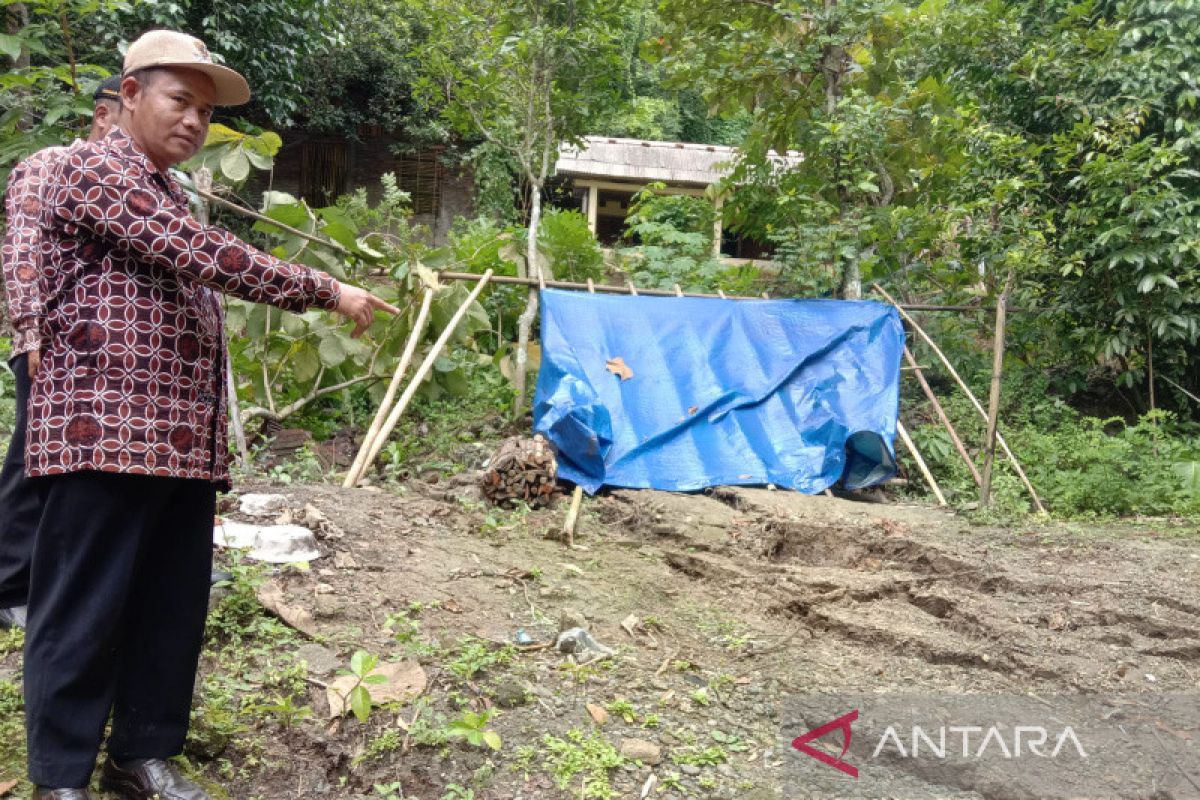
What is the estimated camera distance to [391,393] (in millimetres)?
5688

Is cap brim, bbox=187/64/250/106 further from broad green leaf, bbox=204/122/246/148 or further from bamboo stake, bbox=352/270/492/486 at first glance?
bamboo stake, bbox=352/270/492/486

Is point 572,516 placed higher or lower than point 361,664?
lower

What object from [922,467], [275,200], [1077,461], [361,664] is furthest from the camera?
[1077,461]

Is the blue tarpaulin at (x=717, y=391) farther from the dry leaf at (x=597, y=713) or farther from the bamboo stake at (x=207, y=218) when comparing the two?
the dry leaf at (x=597, y=713)

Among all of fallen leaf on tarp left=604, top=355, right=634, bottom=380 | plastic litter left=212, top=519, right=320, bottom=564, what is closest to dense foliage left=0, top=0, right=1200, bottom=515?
fallen leaf on tarp left=604, top=355, right=634, bottom=380

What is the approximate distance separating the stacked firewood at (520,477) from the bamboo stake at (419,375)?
2.10 ft

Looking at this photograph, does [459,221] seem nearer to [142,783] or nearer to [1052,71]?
[1052,71]

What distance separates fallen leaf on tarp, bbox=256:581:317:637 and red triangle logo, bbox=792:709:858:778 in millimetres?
1406

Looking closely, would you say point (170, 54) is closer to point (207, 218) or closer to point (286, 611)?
point (286, 611)

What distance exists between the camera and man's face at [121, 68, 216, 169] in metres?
1.78

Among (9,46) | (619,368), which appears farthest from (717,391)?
(9,46)

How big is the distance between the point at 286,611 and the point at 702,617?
1.52 m

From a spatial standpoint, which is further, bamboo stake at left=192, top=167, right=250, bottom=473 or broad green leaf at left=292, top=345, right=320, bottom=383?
broad green leaf at left=292, top=345, right=320, bottom=383

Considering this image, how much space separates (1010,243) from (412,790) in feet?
20.7
